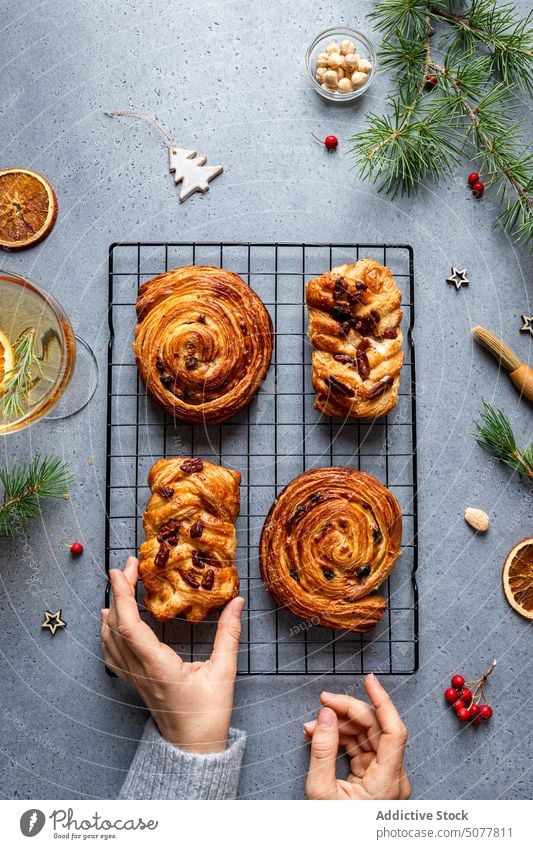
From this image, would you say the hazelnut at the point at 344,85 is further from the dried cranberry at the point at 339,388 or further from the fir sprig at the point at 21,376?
the fir sprig at the point at 21,376

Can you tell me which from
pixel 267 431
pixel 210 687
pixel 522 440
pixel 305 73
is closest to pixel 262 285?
pixel 267 431

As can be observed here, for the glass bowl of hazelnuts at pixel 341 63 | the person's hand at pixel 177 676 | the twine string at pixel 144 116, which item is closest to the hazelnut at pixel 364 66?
the glass bowl of hazelnuts at pixel 341 63

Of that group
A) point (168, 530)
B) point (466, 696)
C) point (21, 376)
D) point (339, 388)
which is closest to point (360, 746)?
point (466, 696)

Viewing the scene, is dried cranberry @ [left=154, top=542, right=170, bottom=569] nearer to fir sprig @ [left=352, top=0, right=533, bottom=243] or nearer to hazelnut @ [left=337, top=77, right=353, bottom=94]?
fir sprig @ [left=352, top=0, right=533, bottom=243]

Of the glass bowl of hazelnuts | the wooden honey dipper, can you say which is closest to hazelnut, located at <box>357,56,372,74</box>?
the glass bowl of hazelnuts

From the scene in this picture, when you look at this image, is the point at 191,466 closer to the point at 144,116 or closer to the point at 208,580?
the point at 208,580

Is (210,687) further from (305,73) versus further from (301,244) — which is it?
(305,73)
